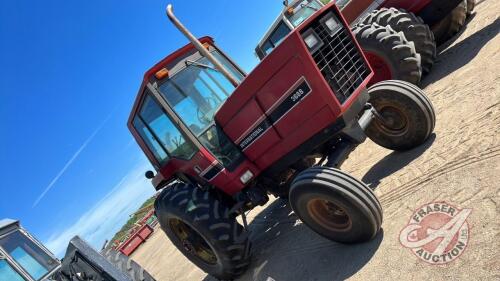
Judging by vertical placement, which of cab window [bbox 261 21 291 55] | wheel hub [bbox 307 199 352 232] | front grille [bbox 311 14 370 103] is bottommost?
wheel hub [bbox 307 199 352 232]

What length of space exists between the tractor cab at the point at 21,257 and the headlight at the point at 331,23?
14.4 ft

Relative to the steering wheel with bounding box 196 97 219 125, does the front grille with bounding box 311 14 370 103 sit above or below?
below

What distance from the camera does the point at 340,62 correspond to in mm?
4492

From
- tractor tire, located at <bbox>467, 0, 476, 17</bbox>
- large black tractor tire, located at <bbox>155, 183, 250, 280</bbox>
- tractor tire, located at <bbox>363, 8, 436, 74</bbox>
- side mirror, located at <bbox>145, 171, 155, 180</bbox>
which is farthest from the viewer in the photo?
tractor tire, located at <bbox>467, 0, 476, 17</bbox>

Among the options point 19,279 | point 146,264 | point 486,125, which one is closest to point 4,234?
point 19,279

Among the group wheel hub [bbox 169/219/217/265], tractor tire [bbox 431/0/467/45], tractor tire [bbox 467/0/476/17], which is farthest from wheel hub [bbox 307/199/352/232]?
tractor tire [bbox 467/0/476/17]

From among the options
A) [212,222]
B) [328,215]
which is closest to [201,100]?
[212,222]

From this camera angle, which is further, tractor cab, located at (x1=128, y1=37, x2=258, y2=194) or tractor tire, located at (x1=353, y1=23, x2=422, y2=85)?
tractor tire, located at (x1=353, y1=23, x2=422, y2=85)

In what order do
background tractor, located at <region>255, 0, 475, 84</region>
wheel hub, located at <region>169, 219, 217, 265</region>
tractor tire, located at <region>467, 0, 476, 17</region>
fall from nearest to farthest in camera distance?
wheel hub, located at <region>169, 219, 217, 265</region> < background tractor, located at <region>255, 0, 475, 84</region> < tractor tire, located at <region>467, 0, 476, 17</region>

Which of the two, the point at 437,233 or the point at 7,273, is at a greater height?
the point at 7,273

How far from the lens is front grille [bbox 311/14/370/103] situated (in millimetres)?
4328

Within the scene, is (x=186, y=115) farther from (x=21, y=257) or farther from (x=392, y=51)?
(x=392, y=51)

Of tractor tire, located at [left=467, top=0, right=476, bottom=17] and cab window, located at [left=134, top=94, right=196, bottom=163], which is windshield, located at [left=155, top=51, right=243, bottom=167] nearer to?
cab window, located at [left=134, top=94, right=196, bottom=163]

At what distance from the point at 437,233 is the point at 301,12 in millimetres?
6754
